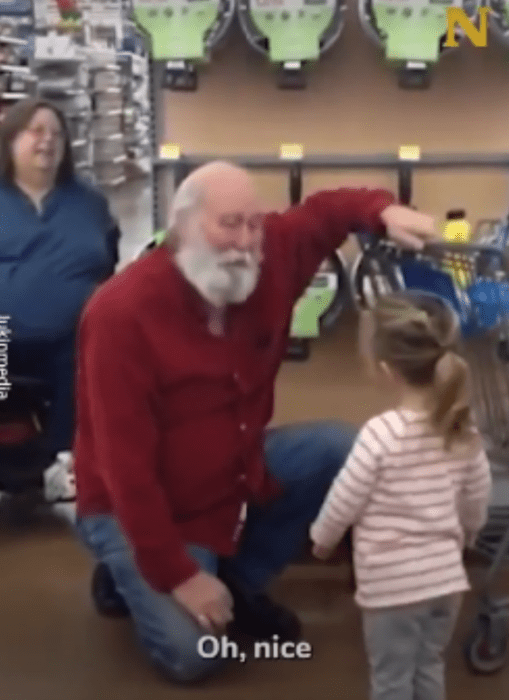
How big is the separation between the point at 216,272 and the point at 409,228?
426 mm

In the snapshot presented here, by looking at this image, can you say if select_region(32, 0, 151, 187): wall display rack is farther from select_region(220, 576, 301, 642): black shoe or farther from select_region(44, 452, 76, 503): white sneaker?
select_region(220, 576, 301, 642): black shoe

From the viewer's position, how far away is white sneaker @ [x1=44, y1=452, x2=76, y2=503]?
3.12 metres

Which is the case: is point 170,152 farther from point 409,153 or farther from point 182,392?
point 182,392

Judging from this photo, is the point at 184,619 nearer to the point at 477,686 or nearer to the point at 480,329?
the point at 477,686

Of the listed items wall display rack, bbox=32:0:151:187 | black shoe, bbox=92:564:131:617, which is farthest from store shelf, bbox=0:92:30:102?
black shoe, bbox=92:564:131:617

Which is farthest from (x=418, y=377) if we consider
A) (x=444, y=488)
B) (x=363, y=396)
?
(x=363, y=396)

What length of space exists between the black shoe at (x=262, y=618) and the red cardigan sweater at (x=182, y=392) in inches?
6.9

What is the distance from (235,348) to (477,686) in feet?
2.95

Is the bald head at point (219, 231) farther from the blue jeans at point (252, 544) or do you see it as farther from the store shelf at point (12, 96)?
the store shelf at point (12, 96)

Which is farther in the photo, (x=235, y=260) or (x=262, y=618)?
(x=262, y=618)

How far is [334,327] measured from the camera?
11.5 ft

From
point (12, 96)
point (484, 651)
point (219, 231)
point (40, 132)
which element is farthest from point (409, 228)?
point (12, 96)

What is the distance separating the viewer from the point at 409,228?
6.98ft

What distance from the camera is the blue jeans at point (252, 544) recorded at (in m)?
2.16
